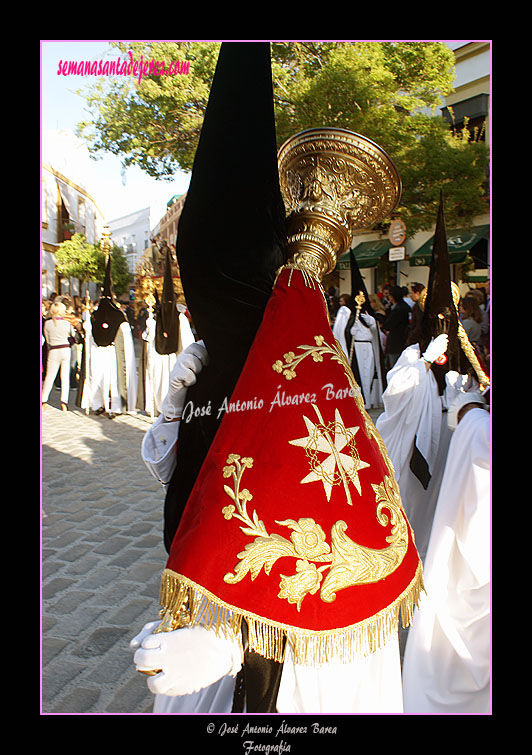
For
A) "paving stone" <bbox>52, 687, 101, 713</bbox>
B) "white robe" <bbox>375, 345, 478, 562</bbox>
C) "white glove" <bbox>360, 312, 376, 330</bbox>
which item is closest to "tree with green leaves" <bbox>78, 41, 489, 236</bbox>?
"white glove" <bbox>360, 312, 376, 330</bbox>

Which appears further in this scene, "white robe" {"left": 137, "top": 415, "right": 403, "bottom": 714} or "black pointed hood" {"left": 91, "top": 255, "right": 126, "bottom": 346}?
"black pointed hood" {"left": 91, "top": 255, "right": 126, "bottom": 346}

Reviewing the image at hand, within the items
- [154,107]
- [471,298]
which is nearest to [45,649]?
[471,298]

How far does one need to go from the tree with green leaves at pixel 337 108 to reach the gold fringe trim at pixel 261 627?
10.6 meters

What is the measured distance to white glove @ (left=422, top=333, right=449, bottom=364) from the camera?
3.79 m

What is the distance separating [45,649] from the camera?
292 cm

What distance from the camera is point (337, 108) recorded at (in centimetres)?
1103

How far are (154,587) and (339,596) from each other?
277 cm

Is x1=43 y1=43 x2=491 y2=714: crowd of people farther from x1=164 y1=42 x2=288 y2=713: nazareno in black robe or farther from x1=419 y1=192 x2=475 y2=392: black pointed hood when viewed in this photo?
x1=419 y1=192 x2=475 y2=392: black pointed hood

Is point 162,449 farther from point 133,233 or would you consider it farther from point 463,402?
point 133,233

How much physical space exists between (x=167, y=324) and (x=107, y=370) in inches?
75.7

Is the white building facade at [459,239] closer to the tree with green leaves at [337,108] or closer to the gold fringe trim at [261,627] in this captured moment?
the tree with green leaves at [337,108]

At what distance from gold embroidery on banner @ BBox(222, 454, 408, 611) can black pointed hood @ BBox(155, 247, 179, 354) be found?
7037mm

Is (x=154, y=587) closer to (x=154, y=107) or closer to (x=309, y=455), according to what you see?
(x=309, y=455)

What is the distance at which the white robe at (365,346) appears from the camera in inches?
362
